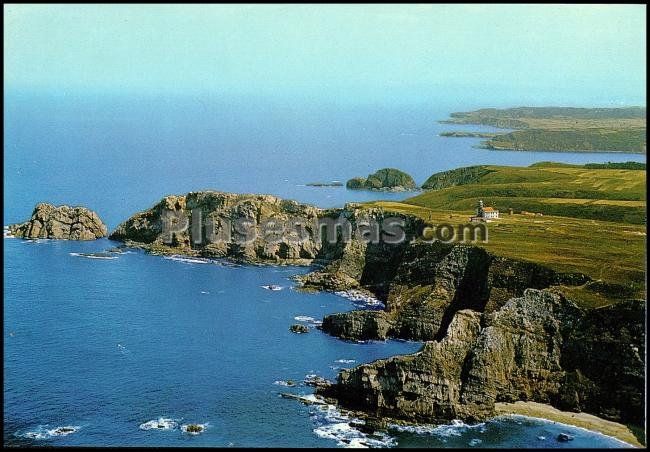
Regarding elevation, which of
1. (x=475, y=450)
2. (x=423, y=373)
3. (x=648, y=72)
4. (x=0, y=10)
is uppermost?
(x=0, y=10)

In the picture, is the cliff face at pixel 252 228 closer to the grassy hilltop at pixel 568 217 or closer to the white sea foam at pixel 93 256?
the white sea foam at pixel 93 256

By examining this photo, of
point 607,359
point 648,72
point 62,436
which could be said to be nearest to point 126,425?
point 62,436

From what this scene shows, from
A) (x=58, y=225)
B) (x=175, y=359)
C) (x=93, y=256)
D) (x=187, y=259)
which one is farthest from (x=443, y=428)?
(x=58, y=225)

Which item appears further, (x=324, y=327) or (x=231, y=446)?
(x=324, y=327)

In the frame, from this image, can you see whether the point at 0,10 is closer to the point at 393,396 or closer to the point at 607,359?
the point at 393,396

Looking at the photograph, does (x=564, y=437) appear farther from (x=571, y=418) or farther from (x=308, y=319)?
(x=308, y=319)

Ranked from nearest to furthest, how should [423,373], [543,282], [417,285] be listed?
1. [423,373]
2. [543,282]
3. [417,285]
